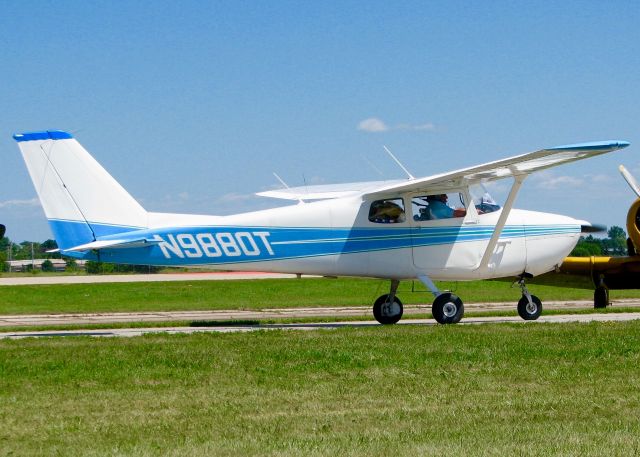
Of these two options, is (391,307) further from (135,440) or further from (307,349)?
(135,440)

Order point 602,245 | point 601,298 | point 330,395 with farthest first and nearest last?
point 602,245 < point 601,298 < point 330,395

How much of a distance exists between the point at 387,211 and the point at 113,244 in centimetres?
517

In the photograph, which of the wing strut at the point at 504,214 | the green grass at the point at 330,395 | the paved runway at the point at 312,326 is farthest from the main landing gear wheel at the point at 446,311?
the green grass at the point at 330,395

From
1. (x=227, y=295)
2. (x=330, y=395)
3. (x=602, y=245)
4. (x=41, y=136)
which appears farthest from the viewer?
(x=602, y=245)

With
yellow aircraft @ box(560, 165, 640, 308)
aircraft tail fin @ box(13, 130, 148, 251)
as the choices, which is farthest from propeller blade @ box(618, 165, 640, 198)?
aircraft tail fin @ box(13, 130, 148, 251)

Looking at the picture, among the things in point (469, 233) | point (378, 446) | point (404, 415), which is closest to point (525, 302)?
point (469, 233)

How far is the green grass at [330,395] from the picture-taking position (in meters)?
8.18

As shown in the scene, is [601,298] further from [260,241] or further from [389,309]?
[260,241]

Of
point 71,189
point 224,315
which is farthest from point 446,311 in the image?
point 224,315

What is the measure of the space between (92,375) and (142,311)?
17.9m

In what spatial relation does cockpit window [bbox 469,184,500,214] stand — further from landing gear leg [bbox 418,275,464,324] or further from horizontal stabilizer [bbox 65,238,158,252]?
horizontal stabilizer [bbox 65,238,158,252]

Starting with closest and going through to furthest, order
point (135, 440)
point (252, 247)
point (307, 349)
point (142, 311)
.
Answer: point (135, 440), point (307, 349), point (252, 247), point (142, 311)

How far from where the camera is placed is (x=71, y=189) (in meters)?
17.9

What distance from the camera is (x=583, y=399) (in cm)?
999
